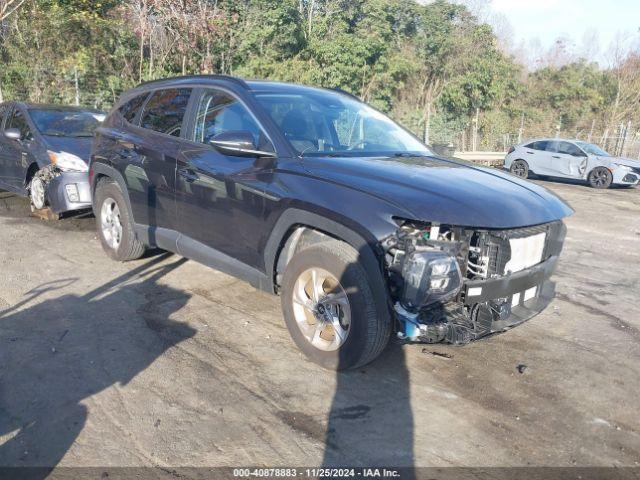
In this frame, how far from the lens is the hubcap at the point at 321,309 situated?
3533 millimetres

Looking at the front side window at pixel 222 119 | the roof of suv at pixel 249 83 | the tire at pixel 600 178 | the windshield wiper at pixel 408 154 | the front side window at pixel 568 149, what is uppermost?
the roof of suv at pixel 249 83

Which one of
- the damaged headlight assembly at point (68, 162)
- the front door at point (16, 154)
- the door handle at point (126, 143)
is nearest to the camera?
the door handle at point (126, 143)

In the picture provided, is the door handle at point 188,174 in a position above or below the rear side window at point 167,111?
below

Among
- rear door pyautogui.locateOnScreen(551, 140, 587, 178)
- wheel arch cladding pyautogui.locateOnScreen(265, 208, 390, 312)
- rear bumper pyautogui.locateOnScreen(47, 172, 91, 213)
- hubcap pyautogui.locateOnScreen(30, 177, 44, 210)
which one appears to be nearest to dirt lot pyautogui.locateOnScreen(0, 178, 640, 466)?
wheel arch cladding pyautogui.locateOnScreen(265, 208, 390, 312)

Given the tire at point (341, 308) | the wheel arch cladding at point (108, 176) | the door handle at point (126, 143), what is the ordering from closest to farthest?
the tire at point (341, 308)
the door handle at point (126, 143)
the wheel arch cladding at point (108, 176)

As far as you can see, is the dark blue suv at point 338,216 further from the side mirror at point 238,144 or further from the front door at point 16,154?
the front door at point 16,154

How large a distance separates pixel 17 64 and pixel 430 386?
18.5 m

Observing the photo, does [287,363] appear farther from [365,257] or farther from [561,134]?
[561,134]

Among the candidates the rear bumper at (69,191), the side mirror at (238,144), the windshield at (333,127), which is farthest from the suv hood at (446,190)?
the rear bumper at (69,191)

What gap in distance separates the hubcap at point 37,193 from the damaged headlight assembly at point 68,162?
22.3 inches

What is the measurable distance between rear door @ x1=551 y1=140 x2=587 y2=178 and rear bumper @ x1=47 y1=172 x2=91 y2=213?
1446 centimetres

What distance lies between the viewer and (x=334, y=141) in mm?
4316

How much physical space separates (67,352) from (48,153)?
4327mm

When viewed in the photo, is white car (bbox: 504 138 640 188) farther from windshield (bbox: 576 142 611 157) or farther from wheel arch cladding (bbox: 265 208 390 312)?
wheel arch cladding (bbox: 265 208 390 312)
